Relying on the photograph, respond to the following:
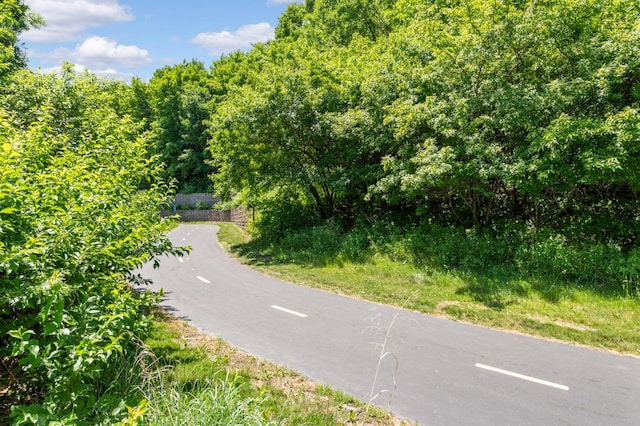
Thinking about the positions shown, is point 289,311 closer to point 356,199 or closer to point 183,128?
point 356,199

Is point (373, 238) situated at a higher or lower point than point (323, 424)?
higher

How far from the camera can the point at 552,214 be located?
13.4 m

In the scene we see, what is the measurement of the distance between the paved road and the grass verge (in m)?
0.41

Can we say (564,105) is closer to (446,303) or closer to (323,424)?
(446,303)

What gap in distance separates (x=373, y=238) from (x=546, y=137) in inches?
285

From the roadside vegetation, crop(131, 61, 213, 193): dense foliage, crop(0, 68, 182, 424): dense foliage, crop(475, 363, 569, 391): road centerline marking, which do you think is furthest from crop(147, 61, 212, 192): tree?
crop(475, 363, 569, 391): road centerline marking

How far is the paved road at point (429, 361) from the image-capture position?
18.9 feet

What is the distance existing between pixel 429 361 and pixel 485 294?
443 centimetres

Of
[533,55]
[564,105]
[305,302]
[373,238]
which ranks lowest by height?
[305,302]

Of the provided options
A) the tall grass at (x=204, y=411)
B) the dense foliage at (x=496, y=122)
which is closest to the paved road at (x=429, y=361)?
the tall grass at (x=204, y=411)

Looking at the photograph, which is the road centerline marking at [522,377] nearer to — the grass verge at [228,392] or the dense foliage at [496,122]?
the grass verge at [228,392]

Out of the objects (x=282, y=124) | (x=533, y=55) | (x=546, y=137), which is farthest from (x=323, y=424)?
(x=282, y=124)

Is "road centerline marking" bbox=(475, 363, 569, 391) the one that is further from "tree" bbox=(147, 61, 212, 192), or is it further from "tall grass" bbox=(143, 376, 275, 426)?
"tree" bbox=(147, 61, 212, 192)

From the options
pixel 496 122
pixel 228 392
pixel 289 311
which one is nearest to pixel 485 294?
pixel 496 122
